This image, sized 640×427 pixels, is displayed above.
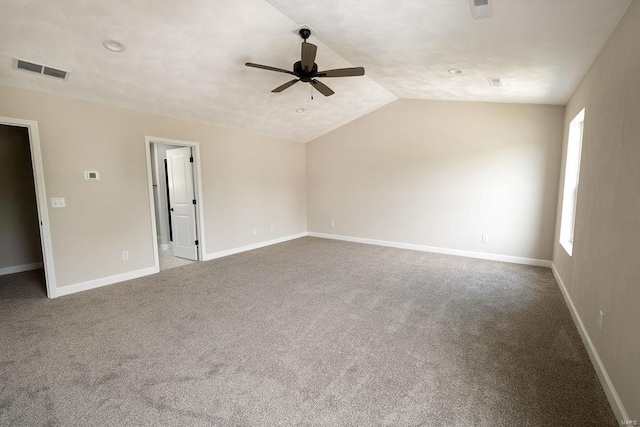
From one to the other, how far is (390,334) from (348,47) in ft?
10.3

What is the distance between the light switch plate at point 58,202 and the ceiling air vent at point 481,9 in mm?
4812

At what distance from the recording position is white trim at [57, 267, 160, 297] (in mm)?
3705

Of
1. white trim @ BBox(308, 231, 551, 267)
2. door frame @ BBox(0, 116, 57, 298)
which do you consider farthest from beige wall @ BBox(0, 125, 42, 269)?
white trim @ BBox(308, 231, 551, 267)

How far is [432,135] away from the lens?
5578 mm

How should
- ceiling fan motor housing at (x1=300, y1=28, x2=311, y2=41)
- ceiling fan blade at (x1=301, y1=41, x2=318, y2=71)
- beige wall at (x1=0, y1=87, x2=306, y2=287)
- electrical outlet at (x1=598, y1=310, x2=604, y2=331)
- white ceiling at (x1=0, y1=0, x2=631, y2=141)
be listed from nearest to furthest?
electrical outlet at (x1=598, y1=310, x2=604, y2=331) < white ceiling at (x1=0, y1=0, x2=631, y2=141) < ceiling fan blade at (x1=301, y1=41, x2=318, y2=71) < ceiling fan motor housing at (x1=300, y1=28, x2=311, y2=41) < beige wall at (x1=0, y1=87, x2=306, y2=287)

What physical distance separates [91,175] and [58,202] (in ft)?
1.63

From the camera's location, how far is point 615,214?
1963 millimetres

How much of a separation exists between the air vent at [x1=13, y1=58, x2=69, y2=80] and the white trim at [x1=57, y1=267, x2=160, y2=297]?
99.9 inches

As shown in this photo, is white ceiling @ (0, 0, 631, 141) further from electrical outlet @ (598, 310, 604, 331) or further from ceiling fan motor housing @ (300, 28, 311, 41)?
electrical outlet @ (598, 310, 604, 331)

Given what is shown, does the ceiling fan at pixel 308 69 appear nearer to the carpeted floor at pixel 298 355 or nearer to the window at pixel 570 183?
the carpeted floor at pixel 298 355

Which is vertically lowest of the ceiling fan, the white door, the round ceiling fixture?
the white door

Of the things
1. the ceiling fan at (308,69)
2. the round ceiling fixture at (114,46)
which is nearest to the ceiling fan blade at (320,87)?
the ceiling fan at (308,69)

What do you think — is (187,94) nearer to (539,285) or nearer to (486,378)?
(486,378)

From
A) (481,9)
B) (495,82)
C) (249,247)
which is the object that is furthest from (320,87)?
(249,247)
